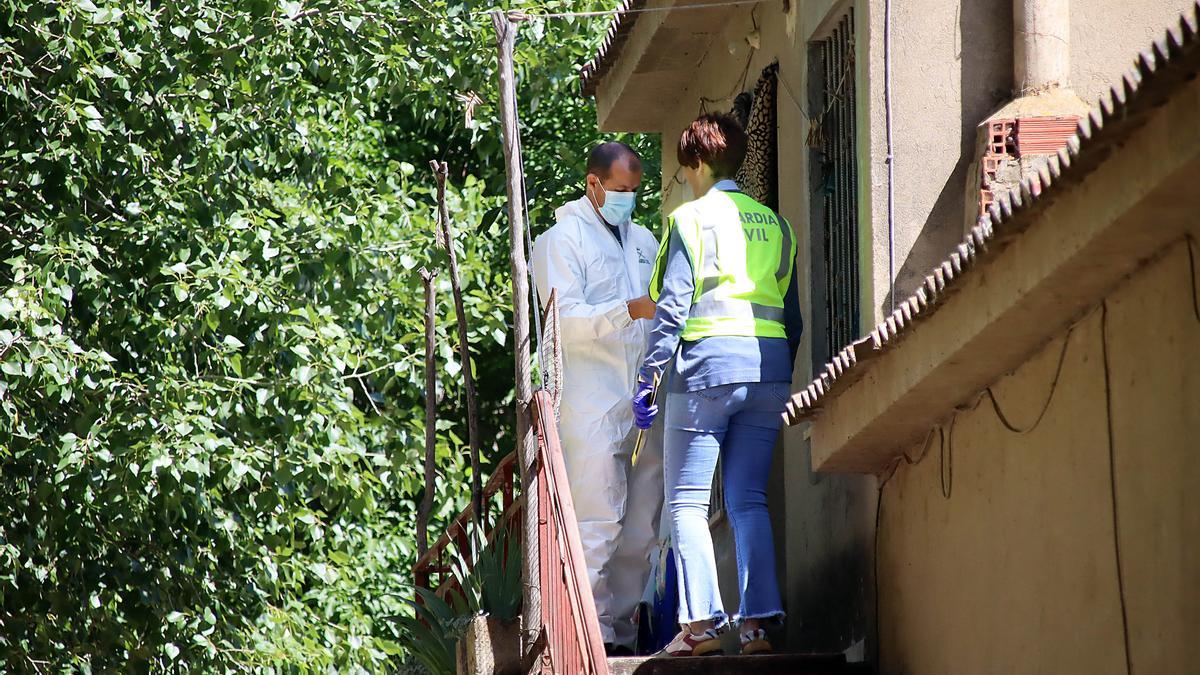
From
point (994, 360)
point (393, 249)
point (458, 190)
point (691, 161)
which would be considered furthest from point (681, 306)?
point (458, 190)

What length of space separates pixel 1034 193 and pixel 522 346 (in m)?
2.65

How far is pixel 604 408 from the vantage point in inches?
308

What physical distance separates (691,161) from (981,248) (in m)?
2.08

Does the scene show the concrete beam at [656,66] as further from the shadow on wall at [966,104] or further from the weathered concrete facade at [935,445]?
the shadow on wall at [966,104]

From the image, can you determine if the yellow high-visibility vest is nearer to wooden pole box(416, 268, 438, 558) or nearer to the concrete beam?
wooden pole box(416, 268, 438, 558)

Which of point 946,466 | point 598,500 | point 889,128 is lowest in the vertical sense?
point 598,500

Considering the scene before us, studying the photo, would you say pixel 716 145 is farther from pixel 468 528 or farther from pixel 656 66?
pixel 656 66

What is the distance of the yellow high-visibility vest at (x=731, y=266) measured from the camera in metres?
6.90

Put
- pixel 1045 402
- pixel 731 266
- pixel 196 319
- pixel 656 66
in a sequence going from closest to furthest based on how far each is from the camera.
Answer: pixel 1045 402, pixel 731 266, pixel 656 66, pixel 196 319

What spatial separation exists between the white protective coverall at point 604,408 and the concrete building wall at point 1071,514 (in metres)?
1.23

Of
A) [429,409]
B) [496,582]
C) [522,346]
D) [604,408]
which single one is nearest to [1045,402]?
[522,346]

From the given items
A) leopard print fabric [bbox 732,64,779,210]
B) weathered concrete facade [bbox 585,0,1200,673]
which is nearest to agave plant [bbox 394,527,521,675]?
weathered concrete facade [bbox 585,0,1200,673]

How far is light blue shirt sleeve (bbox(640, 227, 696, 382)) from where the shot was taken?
22.5 ft

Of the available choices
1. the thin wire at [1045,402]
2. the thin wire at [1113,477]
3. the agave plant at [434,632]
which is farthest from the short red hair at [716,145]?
the thin wire at [1113,477]
